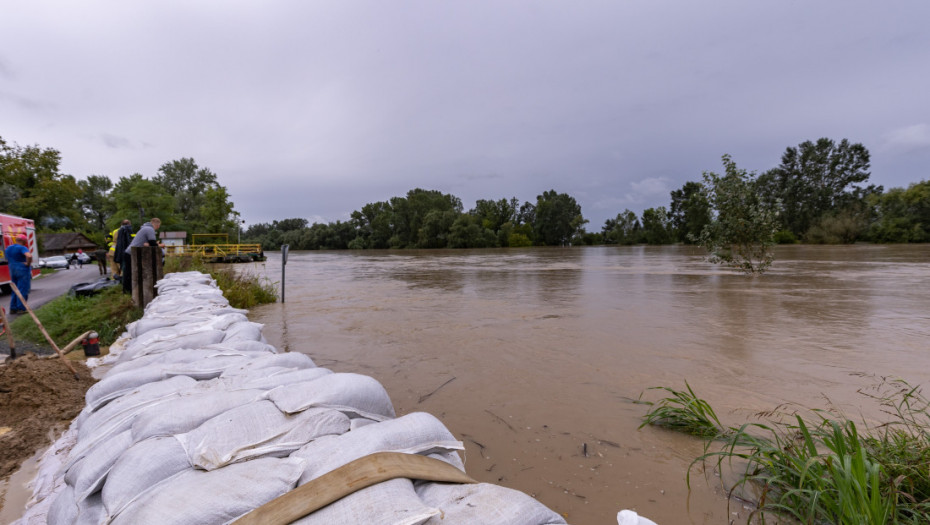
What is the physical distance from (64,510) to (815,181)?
68.8m

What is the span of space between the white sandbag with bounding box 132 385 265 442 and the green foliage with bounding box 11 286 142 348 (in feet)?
18.4

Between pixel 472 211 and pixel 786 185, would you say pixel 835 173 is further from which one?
pixel 472 211

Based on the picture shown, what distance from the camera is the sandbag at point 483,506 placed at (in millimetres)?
1033

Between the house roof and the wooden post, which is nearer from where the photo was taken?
Result: the wooden post

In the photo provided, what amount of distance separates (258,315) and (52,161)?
1352 inches

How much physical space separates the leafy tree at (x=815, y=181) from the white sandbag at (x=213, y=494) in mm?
61150

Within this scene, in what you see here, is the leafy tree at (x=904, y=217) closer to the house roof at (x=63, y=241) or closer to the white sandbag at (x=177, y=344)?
the white sandbag at (x=177, y=344)

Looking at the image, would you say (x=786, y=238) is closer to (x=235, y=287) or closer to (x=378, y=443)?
(x=235, y=287)

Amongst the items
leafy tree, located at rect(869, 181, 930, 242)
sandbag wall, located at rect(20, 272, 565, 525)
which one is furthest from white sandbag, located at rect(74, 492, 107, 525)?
leafy tree, located at rect(869, 181, 930, 242)

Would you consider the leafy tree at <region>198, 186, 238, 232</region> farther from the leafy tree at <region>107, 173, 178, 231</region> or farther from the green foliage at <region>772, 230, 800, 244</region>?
the green foliage at <region>772, 230, 800, 244</region>

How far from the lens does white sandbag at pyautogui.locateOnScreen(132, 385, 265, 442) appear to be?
1534mm

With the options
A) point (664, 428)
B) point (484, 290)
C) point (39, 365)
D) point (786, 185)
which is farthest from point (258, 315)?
point (786, 185)

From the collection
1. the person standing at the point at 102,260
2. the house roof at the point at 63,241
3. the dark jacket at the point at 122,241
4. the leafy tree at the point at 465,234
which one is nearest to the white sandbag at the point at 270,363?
the dark jacket at the point at 122,241

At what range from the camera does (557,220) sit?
2943 inches
